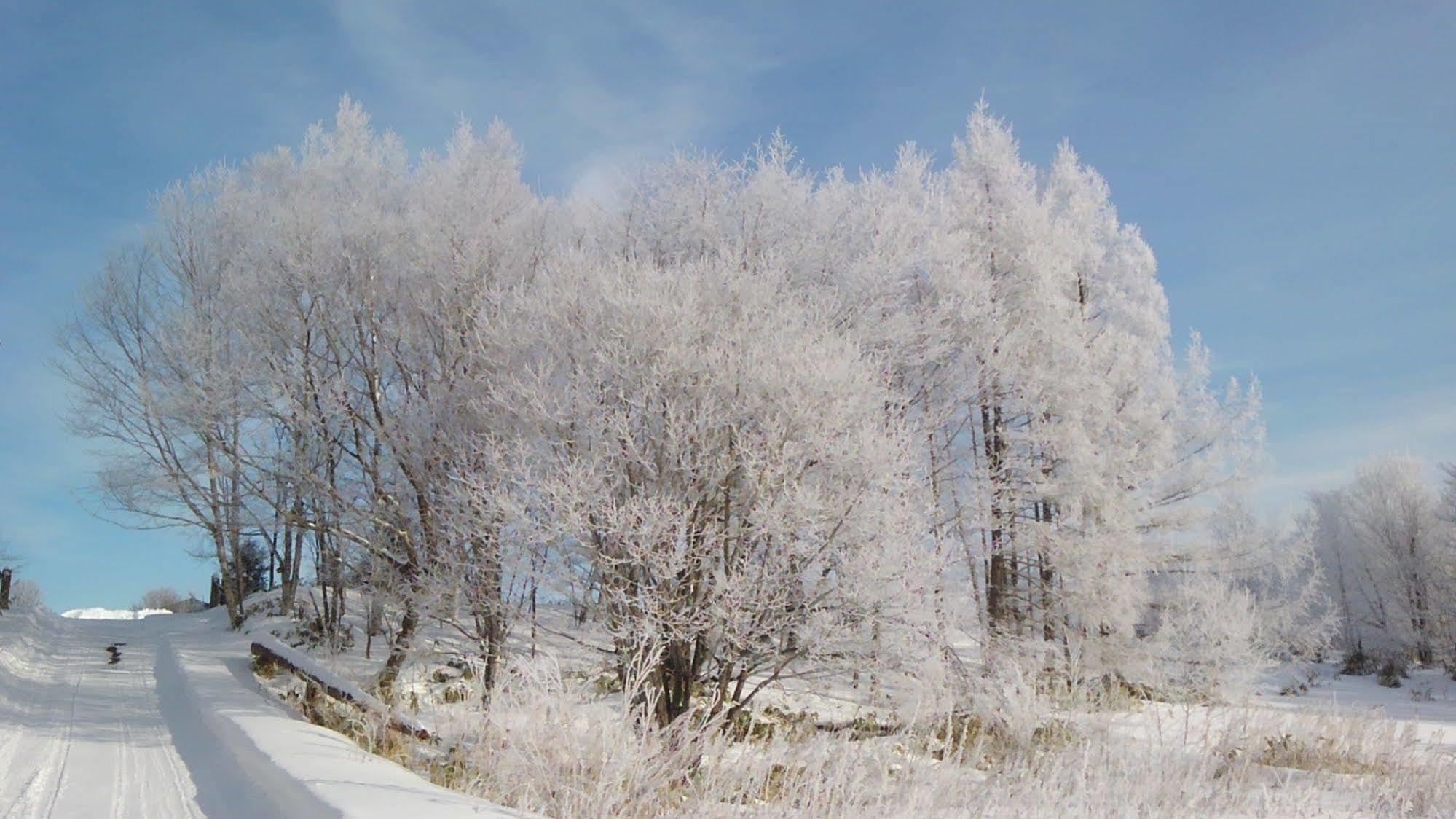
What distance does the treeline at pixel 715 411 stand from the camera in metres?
8.71

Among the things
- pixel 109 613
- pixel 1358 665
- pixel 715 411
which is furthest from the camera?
pixel 109 613

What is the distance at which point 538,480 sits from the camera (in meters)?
8.44

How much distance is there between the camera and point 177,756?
7141 mm

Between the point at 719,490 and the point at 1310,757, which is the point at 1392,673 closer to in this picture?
the point at 1310,757

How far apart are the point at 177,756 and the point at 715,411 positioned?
222 inches

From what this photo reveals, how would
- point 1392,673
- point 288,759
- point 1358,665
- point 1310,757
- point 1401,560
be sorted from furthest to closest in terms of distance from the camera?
point 1401,560 < point 1358,665 < point 1392,673 < point 1310,757 < point 288,759

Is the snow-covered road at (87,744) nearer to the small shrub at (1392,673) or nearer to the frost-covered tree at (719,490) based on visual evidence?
the frost-covered tree at (719,490)

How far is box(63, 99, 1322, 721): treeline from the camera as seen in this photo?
28.6 feet

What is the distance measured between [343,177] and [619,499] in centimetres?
849

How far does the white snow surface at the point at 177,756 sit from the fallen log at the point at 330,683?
1.45 feet

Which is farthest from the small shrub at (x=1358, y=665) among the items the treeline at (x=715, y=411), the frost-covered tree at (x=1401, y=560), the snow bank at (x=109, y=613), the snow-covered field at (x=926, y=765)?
the snow bank at (x=109, y=613)

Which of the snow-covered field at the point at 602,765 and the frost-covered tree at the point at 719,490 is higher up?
the frost-covered tree at the point at 719,490

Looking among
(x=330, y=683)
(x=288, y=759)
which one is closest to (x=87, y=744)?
(x=330, y=683)

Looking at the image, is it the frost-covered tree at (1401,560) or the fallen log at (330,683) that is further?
the frost-covered tree at (1401,560)
